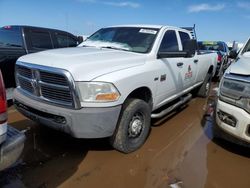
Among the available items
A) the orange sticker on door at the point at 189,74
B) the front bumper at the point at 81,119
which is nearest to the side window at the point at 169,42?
the orange sticker on door at the point at 189,74

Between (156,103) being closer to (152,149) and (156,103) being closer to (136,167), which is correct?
(152,149)

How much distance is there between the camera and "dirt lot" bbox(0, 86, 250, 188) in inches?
126

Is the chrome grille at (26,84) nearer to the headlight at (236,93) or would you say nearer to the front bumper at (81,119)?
the front bumper at (81,119)

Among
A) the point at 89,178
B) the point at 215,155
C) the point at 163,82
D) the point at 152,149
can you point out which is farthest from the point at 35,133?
the point at 215,155

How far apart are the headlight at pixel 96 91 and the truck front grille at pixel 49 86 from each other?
11cm

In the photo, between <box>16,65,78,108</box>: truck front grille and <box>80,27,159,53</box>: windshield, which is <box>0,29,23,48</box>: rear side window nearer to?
<box>80,27,159,53</box>: windshield

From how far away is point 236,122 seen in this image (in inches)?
141

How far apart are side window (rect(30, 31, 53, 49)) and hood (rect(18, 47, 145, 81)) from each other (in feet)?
9.05

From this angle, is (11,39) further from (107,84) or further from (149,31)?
(107,84)

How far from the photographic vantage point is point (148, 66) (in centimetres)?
403

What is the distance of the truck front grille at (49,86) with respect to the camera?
125 inches

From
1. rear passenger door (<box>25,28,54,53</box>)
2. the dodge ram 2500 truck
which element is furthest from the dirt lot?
rear passenger door (<box>25,28,54,53</box>)

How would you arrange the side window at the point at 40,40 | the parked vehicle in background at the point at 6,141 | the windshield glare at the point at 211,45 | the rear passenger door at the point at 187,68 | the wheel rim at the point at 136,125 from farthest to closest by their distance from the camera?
the windshield glare at the point at 211,45 → the side window at the point at 40,40 → the rear passenger door at the point at 187,68 → the wheel rim at the point at 136,125 → the parked vehicle in background at the point at 6,141

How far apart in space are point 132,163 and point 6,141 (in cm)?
186
